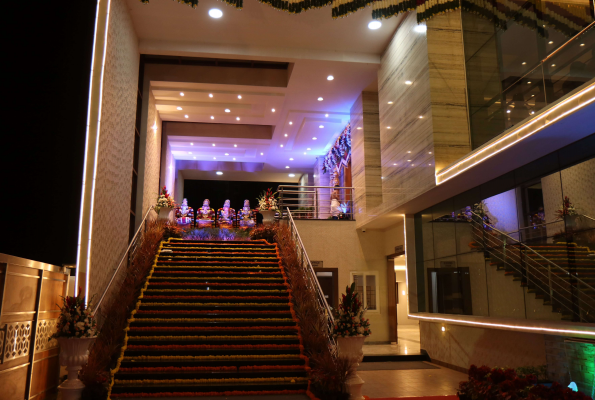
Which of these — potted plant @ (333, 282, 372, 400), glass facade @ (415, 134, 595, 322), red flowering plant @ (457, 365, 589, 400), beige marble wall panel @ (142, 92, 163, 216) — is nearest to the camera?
red flowering plant @ (457, 365, 589, 400)

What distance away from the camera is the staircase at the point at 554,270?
583 cm

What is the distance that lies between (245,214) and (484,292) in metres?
10.4

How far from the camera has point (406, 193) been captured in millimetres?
9836

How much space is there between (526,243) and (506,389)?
308cm

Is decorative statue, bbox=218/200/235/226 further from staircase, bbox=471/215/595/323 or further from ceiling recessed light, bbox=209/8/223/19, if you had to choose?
staircase, bbox=471/215/595/323

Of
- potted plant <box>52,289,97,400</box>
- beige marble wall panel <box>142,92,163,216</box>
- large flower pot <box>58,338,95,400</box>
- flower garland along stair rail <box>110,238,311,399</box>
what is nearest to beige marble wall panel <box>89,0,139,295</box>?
flower garland along stair rail <box>110,238,311,399</box>

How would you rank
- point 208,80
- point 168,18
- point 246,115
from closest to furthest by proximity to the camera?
point 168,18 < point 208,80 < point 246,115

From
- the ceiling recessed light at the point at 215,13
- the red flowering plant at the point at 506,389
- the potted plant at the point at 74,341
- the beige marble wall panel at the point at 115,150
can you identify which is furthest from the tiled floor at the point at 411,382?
the ceiling recessed light at the point at 215,13

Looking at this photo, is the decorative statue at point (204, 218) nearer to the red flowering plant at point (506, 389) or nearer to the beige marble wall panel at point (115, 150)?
the beige marble wall panel at point (115, 150)

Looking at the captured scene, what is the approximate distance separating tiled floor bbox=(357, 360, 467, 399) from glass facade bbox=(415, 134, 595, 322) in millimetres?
1272

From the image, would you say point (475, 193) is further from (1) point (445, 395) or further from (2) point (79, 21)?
(2) point (79, 21)

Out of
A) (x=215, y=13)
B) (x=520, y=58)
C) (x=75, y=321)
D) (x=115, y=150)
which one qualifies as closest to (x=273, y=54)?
(x=215, y=13)

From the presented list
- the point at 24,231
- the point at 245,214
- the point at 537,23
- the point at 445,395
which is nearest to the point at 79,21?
the point at 24,231

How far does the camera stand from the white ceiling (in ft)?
34.1
